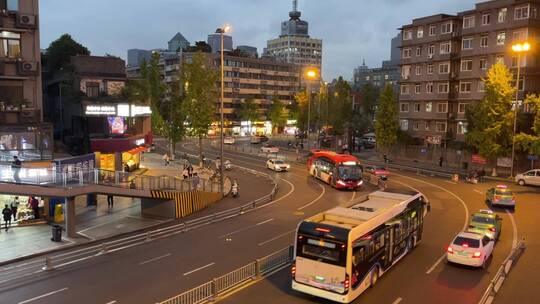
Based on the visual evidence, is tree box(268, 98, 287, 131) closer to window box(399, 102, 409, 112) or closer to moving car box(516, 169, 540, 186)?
window box(399, 102, 409, 112)

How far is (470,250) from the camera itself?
1961 centimetres

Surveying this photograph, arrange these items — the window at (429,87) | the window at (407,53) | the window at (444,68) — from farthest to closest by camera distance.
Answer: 1. the window at (407,53)
2. the window at (429,87)
3. the window at (444,68)

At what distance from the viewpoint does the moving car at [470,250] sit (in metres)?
19.5

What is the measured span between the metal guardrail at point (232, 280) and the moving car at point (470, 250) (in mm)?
7138

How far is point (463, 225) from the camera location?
28500 millimetres

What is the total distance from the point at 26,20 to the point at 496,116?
46928 mm

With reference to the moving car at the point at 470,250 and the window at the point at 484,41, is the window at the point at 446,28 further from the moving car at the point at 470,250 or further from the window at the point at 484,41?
the moving car at the point at 470,250

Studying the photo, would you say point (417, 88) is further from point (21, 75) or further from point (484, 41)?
point (21, 75)

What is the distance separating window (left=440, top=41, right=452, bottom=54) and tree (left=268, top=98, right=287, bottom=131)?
6064 cm

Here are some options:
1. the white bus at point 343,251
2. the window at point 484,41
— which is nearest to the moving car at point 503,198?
the white bus at point 343,251

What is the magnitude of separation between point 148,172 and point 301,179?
1691 cm

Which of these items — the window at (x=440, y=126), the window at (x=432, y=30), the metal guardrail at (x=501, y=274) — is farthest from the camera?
the window at (x=432, y=30)

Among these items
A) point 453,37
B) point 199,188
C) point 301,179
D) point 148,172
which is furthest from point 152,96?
point 453,37

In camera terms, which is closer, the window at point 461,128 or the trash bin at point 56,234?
the trash bin at point 56,234
